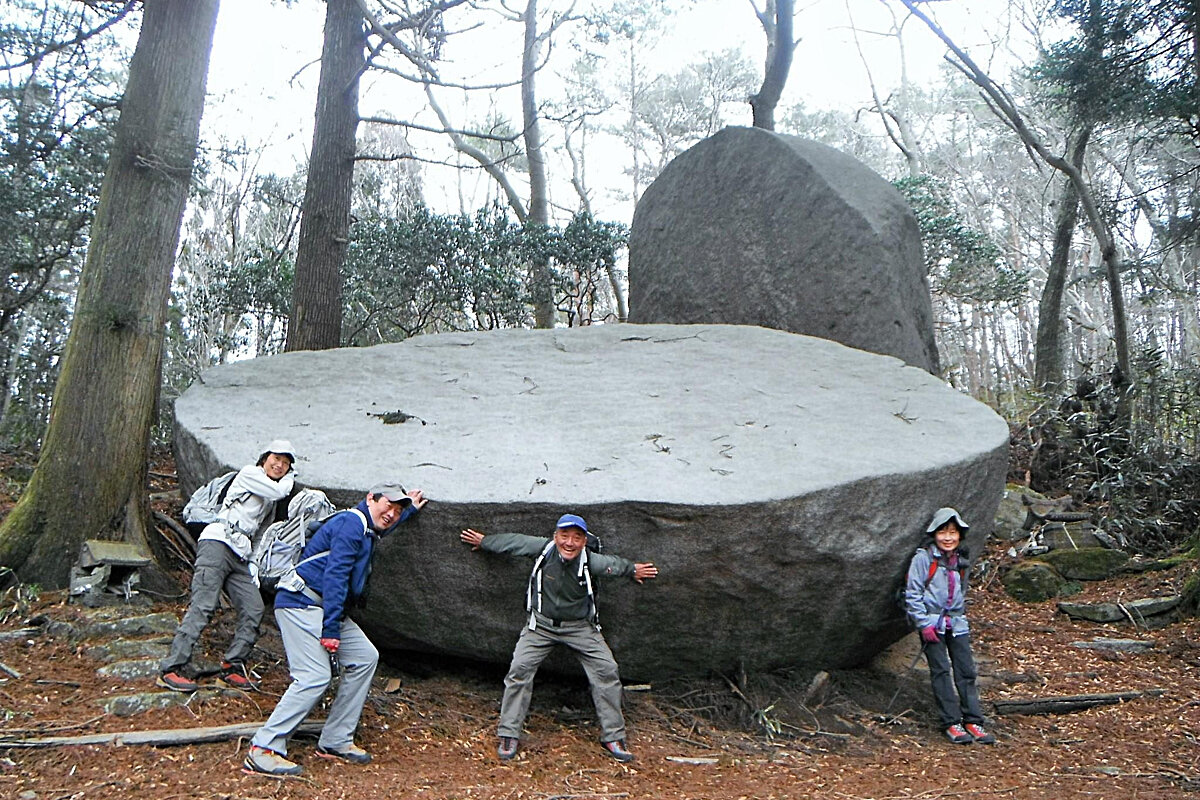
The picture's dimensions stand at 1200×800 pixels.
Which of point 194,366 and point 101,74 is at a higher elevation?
point 101,74

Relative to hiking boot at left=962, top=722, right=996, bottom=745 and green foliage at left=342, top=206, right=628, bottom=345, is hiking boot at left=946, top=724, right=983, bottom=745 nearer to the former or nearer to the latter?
hiking boot at left=962, top=722, right=996, bottom=745

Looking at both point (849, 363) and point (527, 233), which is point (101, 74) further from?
point (849, 363)

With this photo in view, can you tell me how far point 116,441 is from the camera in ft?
17.1

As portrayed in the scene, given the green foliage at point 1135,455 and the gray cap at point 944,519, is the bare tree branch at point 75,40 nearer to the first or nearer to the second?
the gray cap at point 944,519

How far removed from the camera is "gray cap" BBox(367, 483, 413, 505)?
12.2ft

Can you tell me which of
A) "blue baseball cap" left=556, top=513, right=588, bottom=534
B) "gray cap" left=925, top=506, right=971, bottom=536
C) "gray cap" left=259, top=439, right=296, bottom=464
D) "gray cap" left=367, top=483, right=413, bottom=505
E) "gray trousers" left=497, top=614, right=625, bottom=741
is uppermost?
"gray cap" left=259, top=439, right=296, bottom=464

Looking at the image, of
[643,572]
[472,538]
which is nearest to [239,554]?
[472,538]

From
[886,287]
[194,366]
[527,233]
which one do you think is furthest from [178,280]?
[886,287]

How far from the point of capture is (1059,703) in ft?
15.5

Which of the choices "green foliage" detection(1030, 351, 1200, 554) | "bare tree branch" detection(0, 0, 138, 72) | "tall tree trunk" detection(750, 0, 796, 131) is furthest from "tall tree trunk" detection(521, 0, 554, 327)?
"green foliage" detection(1030, 351, 1200, 554)

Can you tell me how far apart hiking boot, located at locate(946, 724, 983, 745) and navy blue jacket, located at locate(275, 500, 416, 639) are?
113 inches

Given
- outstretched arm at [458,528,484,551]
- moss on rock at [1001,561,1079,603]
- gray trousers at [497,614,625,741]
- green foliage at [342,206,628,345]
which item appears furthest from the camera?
green foliage at [342,206,628,345]

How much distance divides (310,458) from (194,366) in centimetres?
861

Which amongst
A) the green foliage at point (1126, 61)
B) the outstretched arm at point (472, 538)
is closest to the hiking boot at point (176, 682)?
the outstretched arm at point (472, 538)
